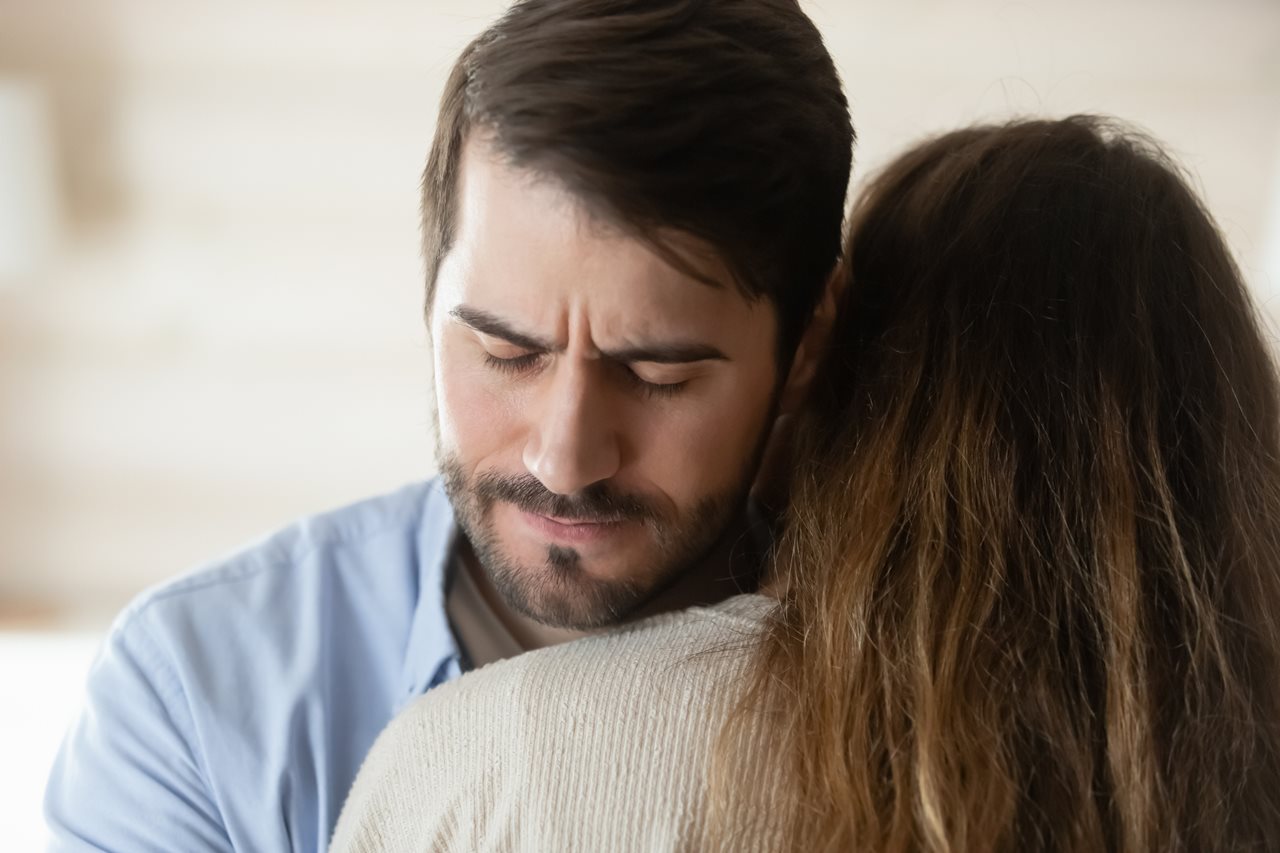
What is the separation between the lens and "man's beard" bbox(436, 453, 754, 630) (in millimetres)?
993

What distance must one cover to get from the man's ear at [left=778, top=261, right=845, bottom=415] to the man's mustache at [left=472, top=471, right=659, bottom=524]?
0.18 m

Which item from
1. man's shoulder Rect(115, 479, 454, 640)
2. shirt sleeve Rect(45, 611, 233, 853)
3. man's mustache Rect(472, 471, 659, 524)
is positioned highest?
man's mustache Rect(472, 471, 659, 524)

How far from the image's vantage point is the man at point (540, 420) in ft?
2.80

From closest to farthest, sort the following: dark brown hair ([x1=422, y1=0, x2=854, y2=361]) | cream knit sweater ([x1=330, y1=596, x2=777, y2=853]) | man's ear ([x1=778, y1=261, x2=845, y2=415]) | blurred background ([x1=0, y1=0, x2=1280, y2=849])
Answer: cream knit sweater ([x1=330, y1=596, x2=777, y2=853]) < dark brown hair ([x1=422, y1=0, x2=854, y2=361]) < man's ear ([x1=778, y1=261, x2=845, y2=415]) < blurred background ([x1=0, y1=0, x2=1280, y2=849])

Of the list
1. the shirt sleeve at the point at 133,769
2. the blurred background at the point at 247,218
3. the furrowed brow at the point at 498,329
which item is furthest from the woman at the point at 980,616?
the blurred background at the point at 247,218

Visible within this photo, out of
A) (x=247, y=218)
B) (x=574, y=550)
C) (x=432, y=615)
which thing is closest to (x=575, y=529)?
(x=574, y=550)

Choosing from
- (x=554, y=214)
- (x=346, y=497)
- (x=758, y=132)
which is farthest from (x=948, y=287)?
(x=346, y=497)

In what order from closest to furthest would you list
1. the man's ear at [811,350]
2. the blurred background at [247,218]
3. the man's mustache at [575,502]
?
the man's mustache at [575,502] → the man's ear at [811,350] → the blurred background at [247,218]

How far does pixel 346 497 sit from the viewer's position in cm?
192

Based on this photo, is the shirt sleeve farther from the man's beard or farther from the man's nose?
the man's nose

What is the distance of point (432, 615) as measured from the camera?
1155mm

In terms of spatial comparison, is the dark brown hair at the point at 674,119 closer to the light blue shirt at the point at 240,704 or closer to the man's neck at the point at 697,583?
the man's neck at the point at 697,583

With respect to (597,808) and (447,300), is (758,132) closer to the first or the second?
(447,300)

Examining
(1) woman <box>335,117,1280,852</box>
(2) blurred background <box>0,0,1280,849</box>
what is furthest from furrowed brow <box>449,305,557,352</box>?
(2) blurred background <box>0,0,1280,849</box>
